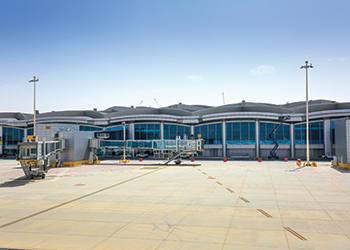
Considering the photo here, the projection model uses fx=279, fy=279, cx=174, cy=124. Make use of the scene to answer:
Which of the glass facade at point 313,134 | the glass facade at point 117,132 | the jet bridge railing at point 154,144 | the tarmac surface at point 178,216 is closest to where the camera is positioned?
the tarmac surface at point 178,216

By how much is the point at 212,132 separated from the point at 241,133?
932 centimetres

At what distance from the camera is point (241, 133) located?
87.6 meters

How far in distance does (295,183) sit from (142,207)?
20.7 meters

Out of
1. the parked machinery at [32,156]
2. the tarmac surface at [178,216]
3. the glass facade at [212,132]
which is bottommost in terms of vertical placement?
the tarmac surface at [178,216]

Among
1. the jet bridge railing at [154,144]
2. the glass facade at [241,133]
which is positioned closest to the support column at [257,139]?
the glass facade at [241,133]

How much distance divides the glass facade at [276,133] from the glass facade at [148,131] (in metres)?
33.9

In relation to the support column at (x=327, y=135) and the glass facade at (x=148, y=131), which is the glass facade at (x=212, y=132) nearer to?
the glass facade at (x=148, y=131)

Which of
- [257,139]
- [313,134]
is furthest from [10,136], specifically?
[313,134]

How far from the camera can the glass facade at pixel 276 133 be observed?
86.0m

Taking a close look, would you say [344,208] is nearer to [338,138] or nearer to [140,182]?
[140,182]

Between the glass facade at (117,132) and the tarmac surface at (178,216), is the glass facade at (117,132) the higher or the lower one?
the higher one

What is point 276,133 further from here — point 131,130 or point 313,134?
point 131,130

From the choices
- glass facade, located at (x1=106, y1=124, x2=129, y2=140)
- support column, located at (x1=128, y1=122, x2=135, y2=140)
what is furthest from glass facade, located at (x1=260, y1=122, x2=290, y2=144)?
glass facade, located at (x1=106, y1=124, x2=129, y2=140)

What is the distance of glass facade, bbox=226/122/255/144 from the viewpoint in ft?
286
